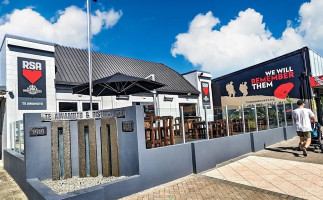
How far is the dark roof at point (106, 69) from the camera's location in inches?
435

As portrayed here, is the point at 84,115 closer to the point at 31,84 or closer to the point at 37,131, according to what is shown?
the point at 37,131

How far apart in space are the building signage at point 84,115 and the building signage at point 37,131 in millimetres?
204

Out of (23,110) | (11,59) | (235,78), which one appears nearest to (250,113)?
(23,110)

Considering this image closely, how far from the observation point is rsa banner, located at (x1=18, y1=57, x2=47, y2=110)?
8695 millimetres

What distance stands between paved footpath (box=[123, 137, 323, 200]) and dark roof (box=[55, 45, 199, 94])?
778 centimetres

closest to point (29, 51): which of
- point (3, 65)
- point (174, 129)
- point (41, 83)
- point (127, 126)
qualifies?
point (3, 65)

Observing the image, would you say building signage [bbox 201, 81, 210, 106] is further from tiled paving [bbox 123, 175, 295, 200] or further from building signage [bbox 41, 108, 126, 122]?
building signage [bbox 41, 108, 126, 122]

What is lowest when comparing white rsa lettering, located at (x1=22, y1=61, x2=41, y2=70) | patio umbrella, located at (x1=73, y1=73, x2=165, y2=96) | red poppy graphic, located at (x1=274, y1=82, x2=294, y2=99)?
patio umbrella, located at (x1=73, y1=73, x2=165, y2=96)

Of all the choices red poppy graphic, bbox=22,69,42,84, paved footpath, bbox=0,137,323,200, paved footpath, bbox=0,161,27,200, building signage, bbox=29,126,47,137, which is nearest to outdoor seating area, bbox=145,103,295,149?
paved footpath, bbox=0,137,323,200

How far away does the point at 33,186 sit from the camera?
3.89m

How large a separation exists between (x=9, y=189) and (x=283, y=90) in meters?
17.5

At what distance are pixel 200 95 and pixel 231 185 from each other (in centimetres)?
1214

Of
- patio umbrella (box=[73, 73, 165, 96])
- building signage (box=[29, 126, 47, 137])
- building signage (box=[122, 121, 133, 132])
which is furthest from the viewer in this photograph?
patio umbrella (box=[73, 73, 165, 96])

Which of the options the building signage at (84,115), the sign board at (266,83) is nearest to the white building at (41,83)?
the building signage at (84,115)
